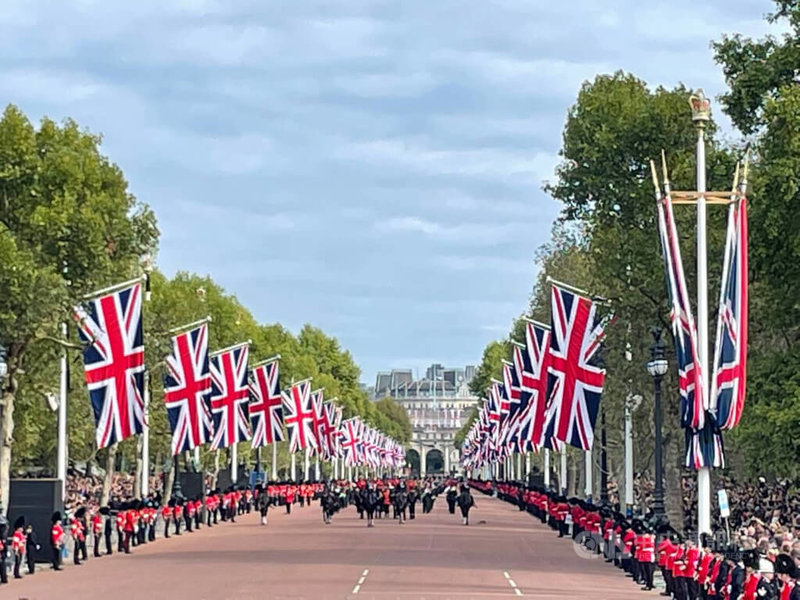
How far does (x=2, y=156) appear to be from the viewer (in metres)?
43.3

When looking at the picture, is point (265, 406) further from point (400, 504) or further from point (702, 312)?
point (702, 312)

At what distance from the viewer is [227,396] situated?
53438 mm

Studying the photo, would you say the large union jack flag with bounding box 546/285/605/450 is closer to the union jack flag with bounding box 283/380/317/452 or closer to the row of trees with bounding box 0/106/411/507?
the row of trees with bounding box 0/106/411/507

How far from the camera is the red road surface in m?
27.8

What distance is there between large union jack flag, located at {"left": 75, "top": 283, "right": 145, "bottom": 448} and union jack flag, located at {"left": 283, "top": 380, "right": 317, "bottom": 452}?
39.3 m

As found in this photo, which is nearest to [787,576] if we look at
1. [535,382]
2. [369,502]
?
[535,382]

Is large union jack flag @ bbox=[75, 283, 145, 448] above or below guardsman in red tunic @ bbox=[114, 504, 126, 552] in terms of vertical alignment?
above

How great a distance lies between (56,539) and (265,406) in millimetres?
30177

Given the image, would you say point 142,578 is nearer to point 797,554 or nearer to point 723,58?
point 797,554

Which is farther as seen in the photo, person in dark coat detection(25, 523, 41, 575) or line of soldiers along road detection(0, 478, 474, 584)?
line of soldiers along road detection(0, 478, 474, 584)

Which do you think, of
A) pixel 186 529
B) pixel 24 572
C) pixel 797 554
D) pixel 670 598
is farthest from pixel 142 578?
pixel 186 529

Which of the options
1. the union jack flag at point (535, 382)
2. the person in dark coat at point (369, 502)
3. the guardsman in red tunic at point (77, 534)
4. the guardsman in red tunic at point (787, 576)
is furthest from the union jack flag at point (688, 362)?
the person in dark coat at point (369, 502)

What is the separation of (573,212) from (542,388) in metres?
9.79

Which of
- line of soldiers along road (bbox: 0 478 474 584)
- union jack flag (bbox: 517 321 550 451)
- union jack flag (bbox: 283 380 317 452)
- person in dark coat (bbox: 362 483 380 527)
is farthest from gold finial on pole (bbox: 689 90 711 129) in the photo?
union jack flag (bbox: 283 380 317 452)
